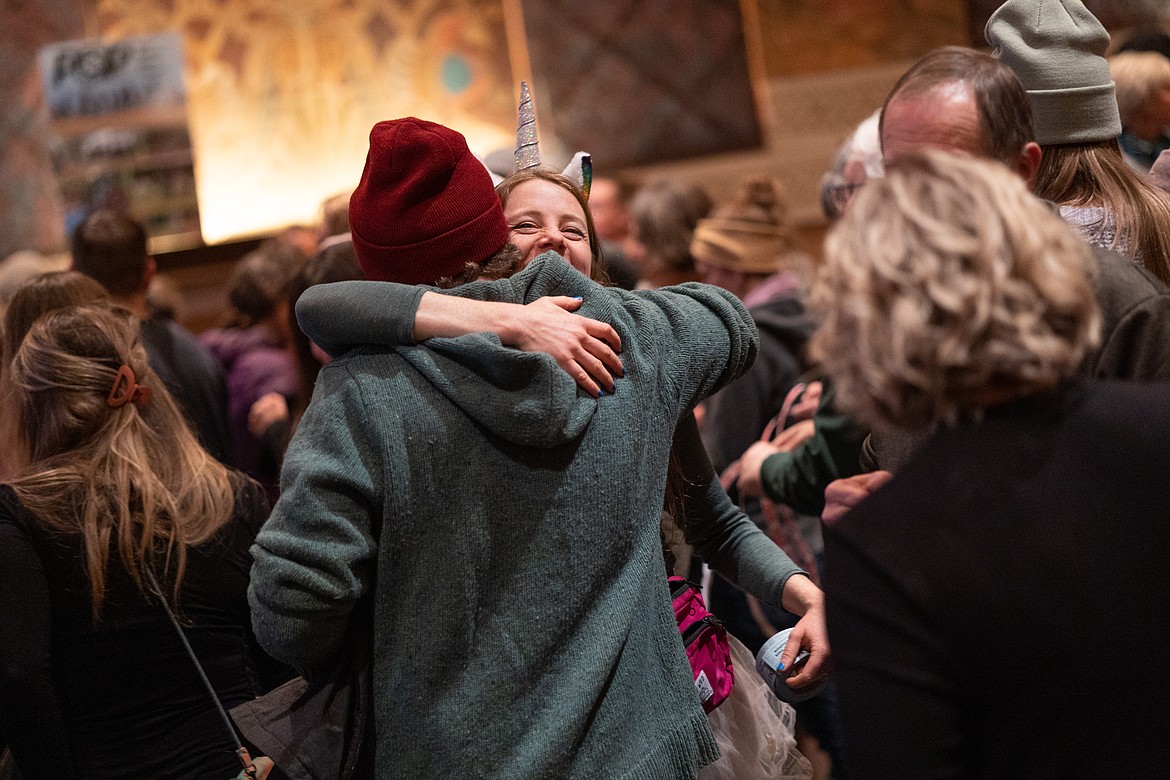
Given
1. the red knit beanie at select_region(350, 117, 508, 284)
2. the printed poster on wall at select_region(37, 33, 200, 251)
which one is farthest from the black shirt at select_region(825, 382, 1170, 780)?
the printed poster on wall at select_region(37, 33, 200, 251)

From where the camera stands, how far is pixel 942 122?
62.4 inches

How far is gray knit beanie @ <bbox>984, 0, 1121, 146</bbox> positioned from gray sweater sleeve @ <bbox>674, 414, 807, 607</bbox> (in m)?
0.73

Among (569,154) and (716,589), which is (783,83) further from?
(716,589)

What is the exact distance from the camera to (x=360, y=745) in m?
1.44

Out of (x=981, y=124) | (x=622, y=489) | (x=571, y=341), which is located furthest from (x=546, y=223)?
(x=981, y=124)

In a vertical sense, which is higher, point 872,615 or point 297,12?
point 297,12

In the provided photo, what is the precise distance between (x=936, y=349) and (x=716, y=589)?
6.89 feet

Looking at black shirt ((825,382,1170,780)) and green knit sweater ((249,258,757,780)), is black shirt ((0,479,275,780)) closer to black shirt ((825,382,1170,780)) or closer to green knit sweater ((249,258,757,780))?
green knit sweater ((249,258,757,780))

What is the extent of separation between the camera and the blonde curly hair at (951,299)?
1.05 m

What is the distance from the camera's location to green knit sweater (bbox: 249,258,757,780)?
1388mm

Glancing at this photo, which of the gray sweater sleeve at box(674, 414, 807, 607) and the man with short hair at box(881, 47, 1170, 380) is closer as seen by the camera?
the man with short hair at box(881, 47, 1170, 380)

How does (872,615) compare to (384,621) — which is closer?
(872,615)

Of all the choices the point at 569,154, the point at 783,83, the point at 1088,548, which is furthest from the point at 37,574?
the point at 783,83

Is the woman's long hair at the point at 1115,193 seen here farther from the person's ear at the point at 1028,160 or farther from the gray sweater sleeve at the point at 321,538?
the gray sweater sleeve at the point at 321,538
